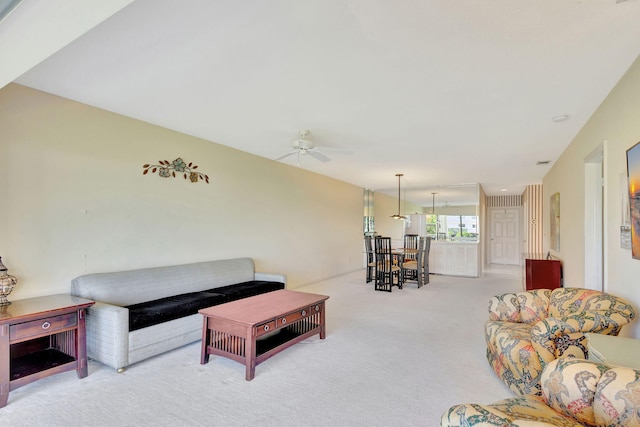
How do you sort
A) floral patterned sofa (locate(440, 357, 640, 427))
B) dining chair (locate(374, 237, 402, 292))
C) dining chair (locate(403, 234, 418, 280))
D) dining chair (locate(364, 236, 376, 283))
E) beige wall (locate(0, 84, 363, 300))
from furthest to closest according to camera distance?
dining chair (locate(403, 234, 418, 280)) < dining chair (locate(364, 236, 376, 283)) < dining chair (locate(374, 237, 402, 292)) < beige wall (locate(0, 84, 363, 300)) < floral patterned sofa (locate(440, 357, 640, 427))

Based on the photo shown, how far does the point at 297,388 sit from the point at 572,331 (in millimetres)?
1952

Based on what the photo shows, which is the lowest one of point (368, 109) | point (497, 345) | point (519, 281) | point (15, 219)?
point (519, 281)

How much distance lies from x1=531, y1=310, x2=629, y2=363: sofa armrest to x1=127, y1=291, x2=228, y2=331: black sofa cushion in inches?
118

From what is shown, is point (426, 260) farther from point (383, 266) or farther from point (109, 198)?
point (109, 198)

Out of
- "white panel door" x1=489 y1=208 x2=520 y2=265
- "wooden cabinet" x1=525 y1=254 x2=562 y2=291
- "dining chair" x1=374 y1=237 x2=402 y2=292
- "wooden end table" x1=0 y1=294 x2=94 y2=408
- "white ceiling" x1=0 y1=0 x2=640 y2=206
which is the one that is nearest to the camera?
"white ceiling" x1=0 y1=0 x2=640 y2=206

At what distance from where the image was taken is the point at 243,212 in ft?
16.2

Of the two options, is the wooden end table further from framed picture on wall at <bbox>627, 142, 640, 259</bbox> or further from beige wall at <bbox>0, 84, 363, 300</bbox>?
framed picture on wall at <bbox>627, 142, 640, 259</bbox>

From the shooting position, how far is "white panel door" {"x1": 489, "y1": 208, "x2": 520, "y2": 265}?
1037cm

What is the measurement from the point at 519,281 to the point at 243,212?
21.2 feet

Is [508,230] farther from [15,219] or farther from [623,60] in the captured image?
[15,219]

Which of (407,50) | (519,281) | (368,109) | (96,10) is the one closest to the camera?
(96,10)

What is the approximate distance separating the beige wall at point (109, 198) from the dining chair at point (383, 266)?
212cm

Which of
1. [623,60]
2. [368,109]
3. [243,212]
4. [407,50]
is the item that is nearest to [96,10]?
[407,50]

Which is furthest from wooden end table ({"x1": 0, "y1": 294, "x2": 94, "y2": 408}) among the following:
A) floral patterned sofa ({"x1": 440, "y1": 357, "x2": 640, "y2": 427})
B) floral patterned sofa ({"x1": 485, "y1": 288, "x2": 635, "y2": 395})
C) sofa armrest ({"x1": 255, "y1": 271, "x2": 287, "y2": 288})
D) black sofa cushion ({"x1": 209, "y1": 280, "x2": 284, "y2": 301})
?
floral patterned sofa ({"x1": 485, "y1": 288, "x2": 635, "y2": 395})
